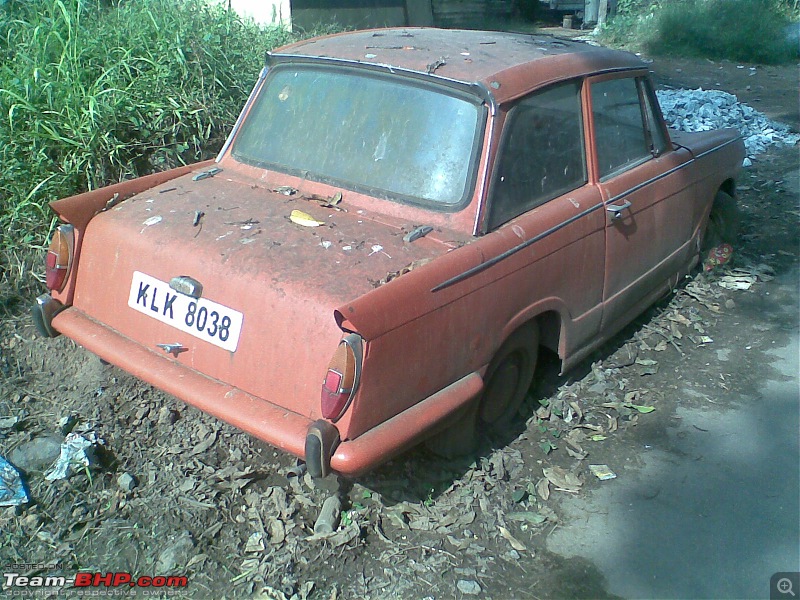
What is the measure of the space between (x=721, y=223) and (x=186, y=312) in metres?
4.23

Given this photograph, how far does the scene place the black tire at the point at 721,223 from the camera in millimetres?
5543

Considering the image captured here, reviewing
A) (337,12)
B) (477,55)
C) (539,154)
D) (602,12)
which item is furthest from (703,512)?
(602,12)

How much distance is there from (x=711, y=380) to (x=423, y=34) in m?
2.59

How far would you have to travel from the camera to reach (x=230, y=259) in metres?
2.99

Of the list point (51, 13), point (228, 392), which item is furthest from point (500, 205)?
point (51, 13)

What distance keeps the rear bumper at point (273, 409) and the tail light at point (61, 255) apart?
31 centimetres

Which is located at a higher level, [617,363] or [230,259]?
[230,259]

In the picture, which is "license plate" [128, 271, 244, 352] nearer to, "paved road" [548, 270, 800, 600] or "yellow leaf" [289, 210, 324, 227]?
"yellow leaf" [289, 210, 324, 227]

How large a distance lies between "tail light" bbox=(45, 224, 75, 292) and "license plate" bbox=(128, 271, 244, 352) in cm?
44

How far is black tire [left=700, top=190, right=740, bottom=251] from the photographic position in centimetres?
554

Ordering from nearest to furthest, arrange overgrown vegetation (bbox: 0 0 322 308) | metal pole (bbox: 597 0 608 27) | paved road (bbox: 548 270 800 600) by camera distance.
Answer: paved road (bbox: 548 270 800 600) → overgrown vegetation (bbox: 0 0 322 308) → metal pole (bbox: 597 0 608 27)

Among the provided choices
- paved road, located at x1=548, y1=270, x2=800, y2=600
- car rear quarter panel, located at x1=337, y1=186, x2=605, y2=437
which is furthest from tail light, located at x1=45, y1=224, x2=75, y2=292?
paved road, located at x1=548, y1=270, x2=800, y2=600

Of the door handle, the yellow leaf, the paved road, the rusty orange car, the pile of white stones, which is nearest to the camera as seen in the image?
the rusty orange car

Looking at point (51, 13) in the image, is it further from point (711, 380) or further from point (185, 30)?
point (711, 380)
